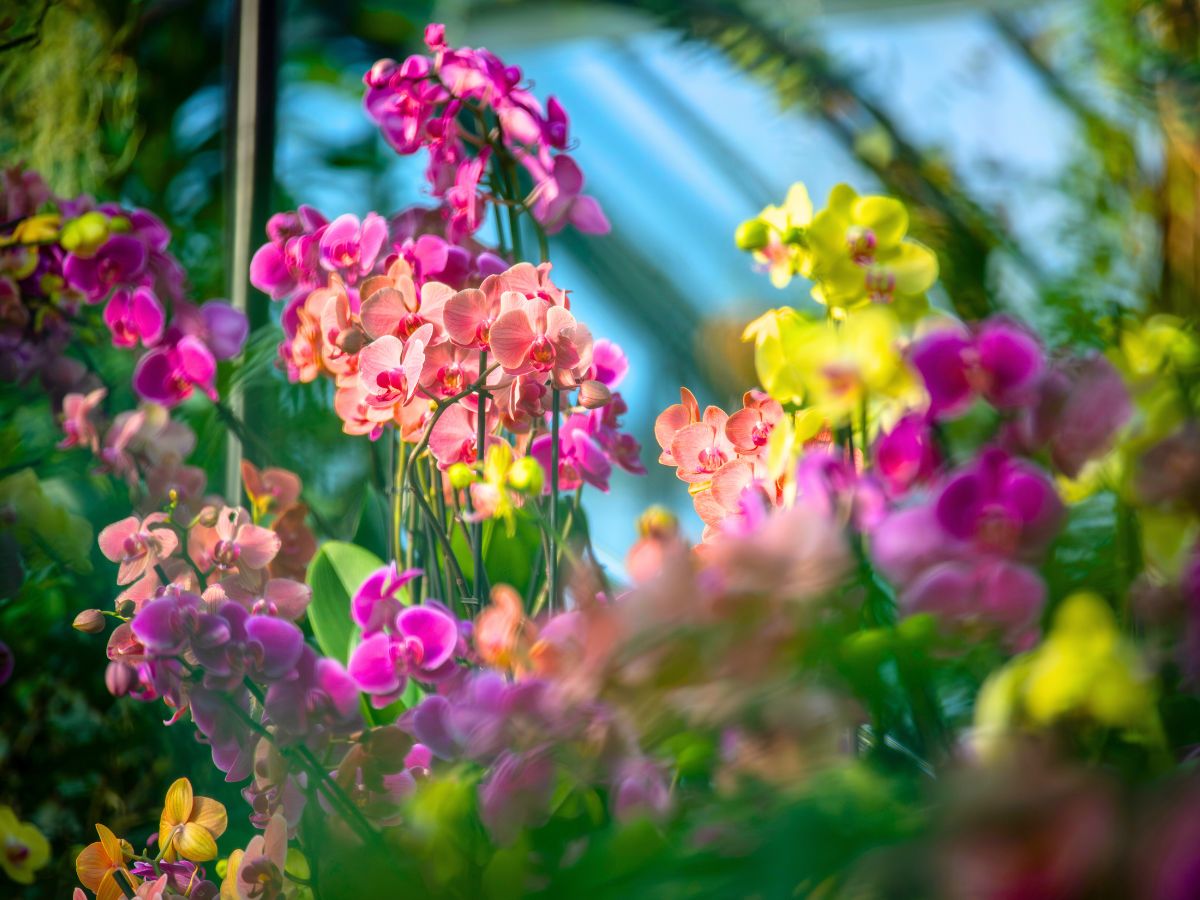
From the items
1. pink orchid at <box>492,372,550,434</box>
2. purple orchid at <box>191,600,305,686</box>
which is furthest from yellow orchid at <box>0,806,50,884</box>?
pink orchid at <box>492,372,550,434</box>

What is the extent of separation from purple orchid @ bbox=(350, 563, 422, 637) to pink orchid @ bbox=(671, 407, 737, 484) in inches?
4.3

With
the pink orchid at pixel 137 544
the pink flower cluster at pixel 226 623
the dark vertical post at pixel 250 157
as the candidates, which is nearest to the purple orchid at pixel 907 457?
the pink flower cluster at pixel 226 623

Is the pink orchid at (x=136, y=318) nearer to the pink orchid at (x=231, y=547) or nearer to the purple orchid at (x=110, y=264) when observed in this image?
the purple orchid at (x=110, y=264)

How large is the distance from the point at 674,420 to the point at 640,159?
1996 millimetres

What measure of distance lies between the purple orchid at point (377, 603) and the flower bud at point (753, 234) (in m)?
0.17

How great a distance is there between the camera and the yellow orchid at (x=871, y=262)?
1.11 feet

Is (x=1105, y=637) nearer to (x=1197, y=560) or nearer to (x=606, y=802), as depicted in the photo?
(x=1197, y=560)

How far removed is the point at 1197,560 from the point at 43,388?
603 mm

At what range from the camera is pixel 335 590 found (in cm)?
48

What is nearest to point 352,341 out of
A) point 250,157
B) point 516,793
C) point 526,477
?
point 526,477

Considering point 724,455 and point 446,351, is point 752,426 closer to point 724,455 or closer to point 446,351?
point 724,455

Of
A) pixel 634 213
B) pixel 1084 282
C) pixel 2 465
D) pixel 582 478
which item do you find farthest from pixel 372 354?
pixel 634 213

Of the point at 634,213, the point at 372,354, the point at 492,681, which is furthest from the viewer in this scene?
the point at 634,213

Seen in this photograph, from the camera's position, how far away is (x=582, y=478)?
453 millimetres
